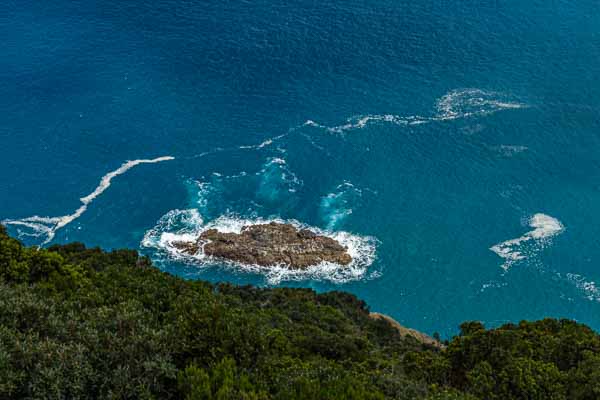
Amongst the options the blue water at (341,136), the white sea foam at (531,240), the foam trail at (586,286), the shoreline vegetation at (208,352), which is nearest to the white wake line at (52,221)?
the blue water at (341,136)

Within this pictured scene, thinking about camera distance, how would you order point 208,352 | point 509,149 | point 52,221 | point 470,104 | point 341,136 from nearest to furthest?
point 208,352 < point 52,221 < point 509,149 < point 341,136 < point 470,104

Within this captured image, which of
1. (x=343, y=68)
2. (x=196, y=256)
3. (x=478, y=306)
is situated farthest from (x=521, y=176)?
(x=196, y=256)

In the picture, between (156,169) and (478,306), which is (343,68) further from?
(478,306)

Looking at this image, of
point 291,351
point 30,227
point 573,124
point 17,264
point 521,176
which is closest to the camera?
point 291,351

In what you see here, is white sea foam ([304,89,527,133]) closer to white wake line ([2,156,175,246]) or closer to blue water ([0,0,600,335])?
blue water ([0,0,600,335])

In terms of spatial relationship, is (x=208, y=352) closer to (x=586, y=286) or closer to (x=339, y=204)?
(x=339, y=204)

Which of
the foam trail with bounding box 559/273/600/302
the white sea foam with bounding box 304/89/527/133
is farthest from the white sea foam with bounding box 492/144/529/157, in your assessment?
the foam trail with bounding box 559/273/600/302

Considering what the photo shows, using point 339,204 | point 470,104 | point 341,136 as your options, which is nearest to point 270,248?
point 339,204
